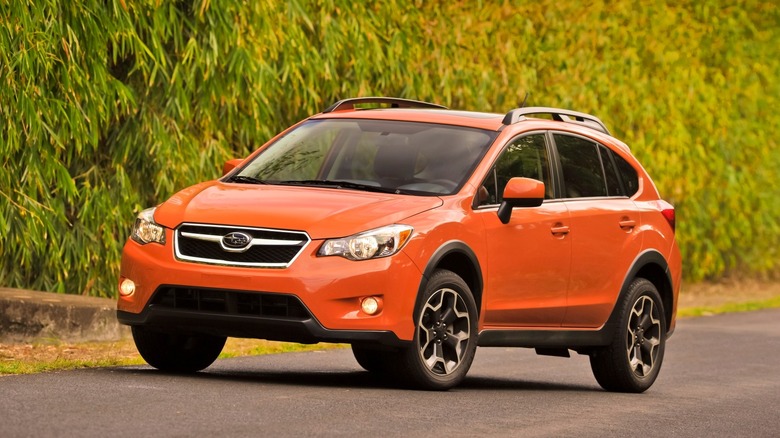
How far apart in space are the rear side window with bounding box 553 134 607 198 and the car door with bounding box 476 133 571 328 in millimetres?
223

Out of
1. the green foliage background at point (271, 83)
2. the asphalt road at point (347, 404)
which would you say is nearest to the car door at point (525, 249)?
the asphalt road at point (347, 404)

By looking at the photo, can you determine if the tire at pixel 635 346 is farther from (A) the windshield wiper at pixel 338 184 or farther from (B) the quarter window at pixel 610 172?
(A) the windshield wiper at pixel 338 184

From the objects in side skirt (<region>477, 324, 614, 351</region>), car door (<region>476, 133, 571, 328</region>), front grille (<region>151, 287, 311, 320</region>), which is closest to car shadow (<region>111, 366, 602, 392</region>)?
side skirt (<region>477, 324, 614, 351</region>)

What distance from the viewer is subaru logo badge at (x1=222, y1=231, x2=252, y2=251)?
9727mm

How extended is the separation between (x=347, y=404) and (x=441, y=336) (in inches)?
40.2

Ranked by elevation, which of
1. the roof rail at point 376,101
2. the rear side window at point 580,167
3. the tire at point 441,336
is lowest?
the tire at point 441,336

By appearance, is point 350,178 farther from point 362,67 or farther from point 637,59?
point 637,59

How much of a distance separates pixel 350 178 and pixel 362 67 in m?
8.48

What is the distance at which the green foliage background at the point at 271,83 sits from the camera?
15242 millimetres

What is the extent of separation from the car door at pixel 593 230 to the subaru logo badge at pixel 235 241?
272cm

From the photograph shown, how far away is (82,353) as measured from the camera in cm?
1320

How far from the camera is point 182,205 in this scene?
401 inches

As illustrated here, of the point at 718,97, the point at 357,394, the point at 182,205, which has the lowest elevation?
the point at 718,97

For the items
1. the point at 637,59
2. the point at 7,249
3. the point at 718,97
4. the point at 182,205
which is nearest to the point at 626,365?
the point at 182,205
